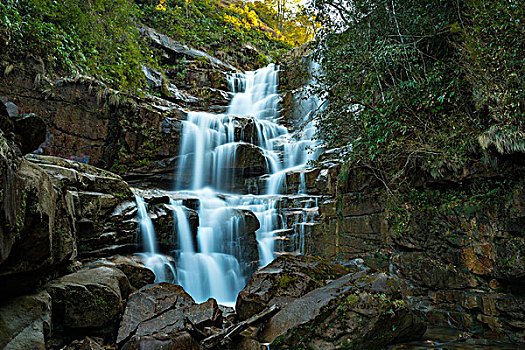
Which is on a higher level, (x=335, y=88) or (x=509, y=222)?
(x=335, y=88)

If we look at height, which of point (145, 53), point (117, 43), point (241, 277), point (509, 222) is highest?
point (145, 53)

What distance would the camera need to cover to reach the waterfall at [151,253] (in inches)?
262

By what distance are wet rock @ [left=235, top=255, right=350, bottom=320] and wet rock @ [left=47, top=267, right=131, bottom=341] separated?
1886mm

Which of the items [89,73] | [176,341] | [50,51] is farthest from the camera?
[89,73]

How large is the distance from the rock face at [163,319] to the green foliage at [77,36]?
9996mm

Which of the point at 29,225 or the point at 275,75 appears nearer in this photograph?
the point at 29,225

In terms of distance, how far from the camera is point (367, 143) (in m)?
6.39

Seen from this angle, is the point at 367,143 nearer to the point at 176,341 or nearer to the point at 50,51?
the point at 176,341

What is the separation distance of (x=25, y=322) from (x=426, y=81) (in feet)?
24.7

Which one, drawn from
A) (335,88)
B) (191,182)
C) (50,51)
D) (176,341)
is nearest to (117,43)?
(50,51)

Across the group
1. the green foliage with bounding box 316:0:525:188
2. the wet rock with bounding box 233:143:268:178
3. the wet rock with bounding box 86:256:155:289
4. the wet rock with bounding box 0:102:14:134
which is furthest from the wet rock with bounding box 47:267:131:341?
the wet rock with bounding box 233:143:268:178

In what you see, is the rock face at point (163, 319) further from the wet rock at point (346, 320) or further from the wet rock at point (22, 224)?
the wet rock at point (22, 224)

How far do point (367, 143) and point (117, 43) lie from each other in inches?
519

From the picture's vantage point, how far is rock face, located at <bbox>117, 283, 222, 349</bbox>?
3605mm
